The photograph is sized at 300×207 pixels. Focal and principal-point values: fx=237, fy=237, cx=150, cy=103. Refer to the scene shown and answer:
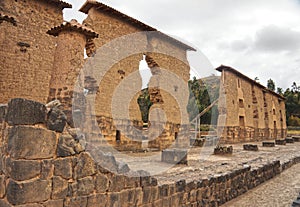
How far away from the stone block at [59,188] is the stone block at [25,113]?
0.66 m

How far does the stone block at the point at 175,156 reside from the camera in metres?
7.64

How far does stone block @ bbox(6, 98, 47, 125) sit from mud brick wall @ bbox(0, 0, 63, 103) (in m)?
7.76

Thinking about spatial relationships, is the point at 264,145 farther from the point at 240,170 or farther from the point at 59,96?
the point at 59,96

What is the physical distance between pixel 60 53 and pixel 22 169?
238 inches

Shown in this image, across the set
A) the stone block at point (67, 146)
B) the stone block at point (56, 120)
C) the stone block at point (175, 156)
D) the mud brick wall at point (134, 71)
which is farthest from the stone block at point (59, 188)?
the mud brick wall at point (134, 71)

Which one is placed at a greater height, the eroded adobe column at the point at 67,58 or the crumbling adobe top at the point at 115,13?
the crumbling adobe top at the point at 115,13

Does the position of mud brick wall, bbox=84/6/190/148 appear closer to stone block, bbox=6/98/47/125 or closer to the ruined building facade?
the ruined building facade

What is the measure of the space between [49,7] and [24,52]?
8.08 feet

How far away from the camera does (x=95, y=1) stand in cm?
1010

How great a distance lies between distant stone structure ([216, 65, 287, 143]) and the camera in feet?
63.7

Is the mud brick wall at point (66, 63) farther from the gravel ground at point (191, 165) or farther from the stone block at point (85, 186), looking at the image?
the stone block at point (85, 186)

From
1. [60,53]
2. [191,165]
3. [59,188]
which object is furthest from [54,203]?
[60,53]

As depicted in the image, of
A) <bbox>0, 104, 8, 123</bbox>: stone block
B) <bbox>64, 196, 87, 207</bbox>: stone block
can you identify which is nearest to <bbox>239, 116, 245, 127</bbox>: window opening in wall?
<bbox>64, 196, 87, 207</bbox>: stone block

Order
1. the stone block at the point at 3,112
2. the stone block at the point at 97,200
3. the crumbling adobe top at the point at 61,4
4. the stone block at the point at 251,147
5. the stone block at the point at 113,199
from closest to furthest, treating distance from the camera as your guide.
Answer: the stone block at the point at 3,112 < the stone block at the point at 97,200 < the stone block at the point at 113,199 < the crumbling adobe top at the point at 61,4 < the stone block at the point at 251,147
